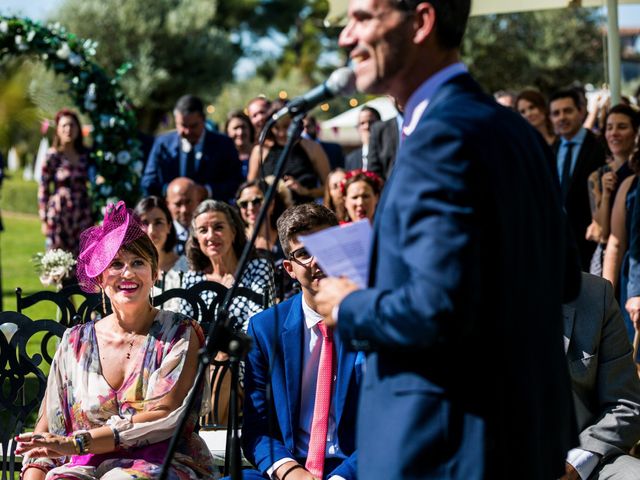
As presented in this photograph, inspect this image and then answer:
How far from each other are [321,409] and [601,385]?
1125 mm

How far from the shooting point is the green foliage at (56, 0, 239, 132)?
32.5 meters

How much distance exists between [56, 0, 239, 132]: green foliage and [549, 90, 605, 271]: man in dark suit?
2494cm

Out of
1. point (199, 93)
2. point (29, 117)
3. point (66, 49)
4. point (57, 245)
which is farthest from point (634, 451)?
point (199, 93)

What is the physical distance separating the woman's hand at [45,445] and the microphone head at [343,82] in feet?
6.01

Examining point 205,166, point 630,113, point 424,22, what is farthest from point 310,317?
point 205,166

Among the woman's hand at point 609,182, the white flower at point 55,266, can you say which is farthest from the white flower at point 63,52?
A: the woman's hand at point 609,182

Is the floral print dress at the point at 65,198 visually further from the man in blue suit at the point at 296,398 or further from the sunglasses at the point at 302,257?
the man in blue suit at the point at 296,398

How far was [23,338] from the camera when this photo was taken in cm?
444

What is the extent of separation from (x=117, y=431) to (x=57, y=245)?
7.46m

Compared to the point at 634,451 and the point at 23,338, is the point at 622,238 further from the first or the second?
the point at 23,338

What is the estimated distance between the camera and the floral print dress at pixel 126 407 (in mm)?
3889

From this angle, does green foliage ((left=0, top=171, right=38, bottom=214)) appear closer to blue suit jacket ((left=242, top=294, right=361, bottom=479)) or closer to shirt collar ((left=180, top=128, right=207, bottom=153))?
shirt collar ((left=180, top=128, right=207, bottom=153))

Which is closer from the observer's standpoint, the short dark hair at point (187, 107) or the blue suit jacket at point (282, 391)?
the blue suit jacket at point (282, 391)

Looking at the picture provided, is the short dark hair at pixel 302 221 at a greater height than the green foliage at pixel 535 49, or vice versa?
the green foliage at pixel 535 49
